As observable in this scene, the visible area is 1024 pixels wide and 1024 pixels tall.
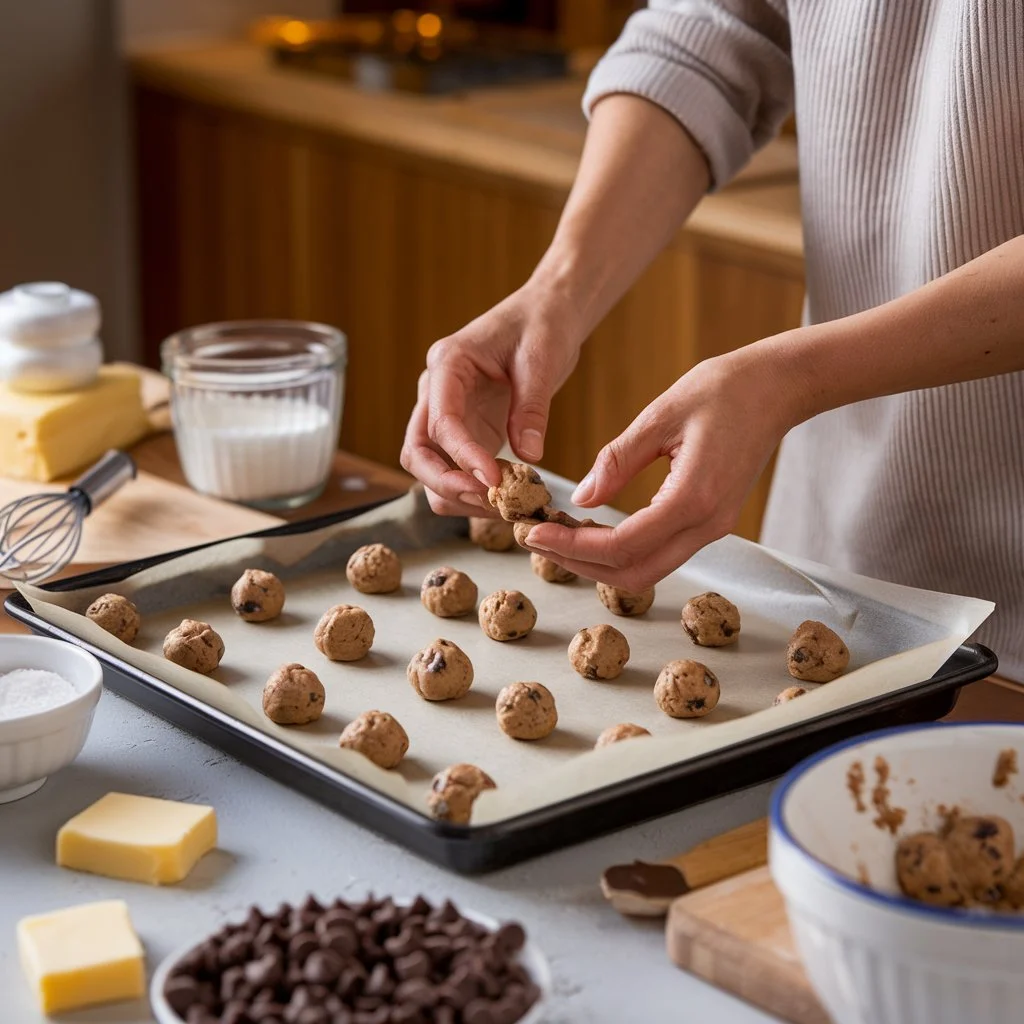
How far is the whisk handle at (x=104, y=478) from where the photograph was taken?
1.77 metres

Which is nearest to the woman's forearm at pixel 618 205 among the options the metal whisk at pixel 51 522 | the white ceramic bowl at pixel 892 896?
the metal whisk at pixel 51 522

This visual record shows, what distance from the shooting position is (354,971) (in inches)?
34.9

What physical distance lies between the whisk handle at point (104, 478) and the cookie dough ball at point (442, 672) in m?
0.54

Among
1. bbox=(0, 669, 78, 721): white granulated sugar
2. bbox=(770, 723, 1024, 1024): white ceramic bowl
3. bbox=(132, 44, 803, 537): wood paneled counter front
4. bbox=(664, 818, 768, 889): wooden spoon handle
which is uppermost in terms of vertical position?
bbox=(770, 723, 1024, 1024): white ceramic bowl

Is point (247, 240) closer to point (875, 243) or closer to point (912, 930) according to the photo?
point (875, 243)

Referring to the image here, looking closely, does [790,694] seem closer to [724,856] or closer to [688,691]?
[688,691]

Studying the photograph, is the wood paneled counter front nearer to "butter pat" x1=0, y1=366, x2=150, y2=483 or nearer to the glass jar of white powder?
the glass jar of white powder

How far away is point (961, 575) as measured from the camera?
1.68 meters

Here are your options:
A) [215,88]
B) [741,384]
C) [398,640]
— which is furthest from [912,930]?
[215,88]

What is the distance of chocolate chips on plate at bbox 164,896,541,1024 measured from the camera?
2.82 feet

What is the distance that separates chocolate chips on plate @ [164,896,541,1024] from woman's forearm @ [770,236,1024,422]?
0.58 meters

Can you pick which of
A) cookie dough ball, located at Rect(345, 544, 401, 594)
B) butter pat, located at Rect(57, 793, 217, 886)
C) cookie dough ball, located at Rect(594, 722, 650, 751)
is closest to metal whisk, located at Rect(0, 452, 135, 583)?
cookie dough ball, located at Rect(345, 544, 401, 594)

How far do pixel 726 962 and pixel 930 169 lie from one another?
91 cm

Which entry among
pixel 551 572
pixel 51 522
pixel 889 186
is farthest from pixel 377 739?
pixel 889 186
